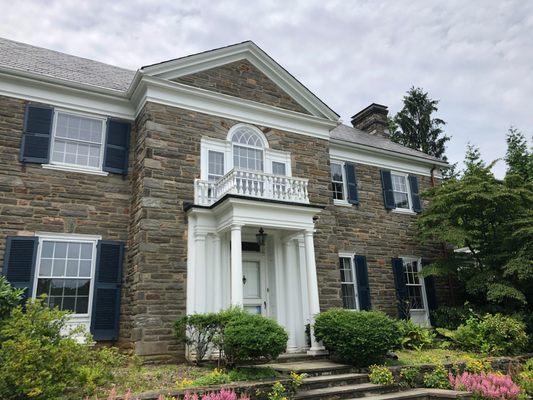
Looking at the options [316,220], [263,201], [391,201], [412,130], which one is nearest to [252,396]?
[263,201]

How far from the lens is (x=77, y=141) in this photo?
399 inches

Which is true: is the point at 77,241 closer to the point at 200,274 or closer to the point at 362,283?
the point at 200,274

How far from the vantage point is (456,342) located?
11391mm

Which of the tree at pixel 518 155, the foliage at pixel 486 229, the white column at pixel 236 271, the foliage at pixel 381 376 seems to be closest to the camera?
the foliage at pixel 381 376

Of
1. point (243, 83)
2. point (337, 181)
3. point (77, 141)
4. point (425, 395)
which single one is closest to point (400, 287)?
point (337, 181)

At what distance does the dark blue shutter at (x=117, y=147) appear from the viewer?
33.6ft

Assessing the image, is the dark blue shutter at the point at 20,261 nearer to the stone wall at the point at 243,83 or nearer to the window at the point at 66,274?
the window at the point at 66,274

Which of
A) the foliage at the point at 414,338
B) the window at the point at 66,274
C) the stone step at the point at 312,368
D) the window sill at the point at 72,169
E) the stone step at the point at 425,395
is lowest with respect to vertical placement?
the stone step at the point at 425,395

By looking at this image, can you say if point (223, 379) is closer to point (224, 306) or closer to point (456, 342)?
point (224, 306)

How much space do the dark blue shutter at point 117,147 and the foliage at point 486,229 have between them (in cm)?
922

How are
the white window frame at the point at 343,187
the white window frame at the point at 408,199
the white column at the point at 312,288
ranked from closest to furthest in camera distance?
the white column at the point at 312,288 < the white window frame at the point at 343,187 < the white window frame at the point at 408,199

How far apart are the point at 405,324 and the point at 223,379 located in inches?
265

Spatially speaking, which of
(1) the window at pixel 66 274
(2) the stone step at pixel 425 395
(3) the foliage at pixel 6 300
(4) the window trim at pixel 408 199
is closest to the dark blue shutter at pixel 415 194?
(4) the window trim at pixel 408 199

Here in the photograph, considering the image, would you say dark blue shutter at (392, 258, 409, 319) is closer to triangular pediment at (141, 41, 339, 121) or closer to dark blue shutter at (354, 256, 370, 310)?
dark blue shutter at (354, 256, 370, 310)
